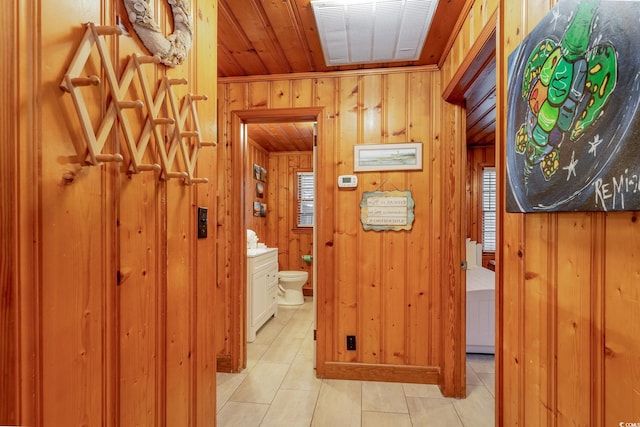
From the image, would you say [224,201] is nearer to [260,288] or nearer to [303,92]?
[303,92]

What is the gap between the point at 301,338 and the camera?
10.6 feet

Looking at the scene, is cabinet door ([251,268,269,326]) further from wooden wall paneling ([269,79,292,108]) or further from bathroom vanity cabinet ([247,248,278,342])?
wooden wall paneling ([269,79,292,108])

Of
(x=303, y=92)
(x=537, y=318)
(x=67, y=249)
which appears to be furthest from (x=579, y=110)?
(x=303, y=92)

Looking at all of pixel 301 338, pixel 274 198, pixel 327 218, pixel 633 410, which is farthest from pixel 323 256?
pixel 274 198

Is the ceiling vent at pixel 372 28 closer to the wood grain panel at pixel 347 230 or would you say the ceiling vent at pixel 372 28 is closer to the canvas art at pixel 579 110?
the wood grain panel at pixel 347 230

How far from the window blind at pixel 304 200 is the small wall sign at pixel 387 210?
2.77 metres

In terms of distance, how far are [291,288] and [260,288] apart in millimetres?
1124

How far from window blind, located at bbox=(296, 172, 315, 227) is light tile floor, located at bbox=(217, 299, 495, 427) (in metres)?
2.66

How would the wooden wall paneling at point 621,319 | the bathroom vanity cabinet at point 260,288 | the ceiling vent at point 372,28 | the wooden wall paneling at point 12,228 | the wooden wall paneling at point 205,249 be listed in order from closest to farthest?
the wooden wall paneling at point 12,228 → the wooden wall paneling at point 621,319 → the wooden wall paneling at point 205,249 → the ceiling vent at point 372,28 → the bathroom vanity cabinet at point 260,288

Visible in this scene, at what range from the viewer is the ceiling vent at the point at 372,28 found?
5.61 ft

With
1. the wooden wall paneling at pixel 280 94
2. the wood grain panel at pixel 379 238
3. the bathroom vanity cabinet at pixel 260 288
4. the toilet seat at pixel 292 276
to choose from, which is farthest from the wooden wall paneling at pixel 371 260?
the toilet seat at pixel 292 276

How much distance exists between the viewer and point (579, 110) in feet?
2.60

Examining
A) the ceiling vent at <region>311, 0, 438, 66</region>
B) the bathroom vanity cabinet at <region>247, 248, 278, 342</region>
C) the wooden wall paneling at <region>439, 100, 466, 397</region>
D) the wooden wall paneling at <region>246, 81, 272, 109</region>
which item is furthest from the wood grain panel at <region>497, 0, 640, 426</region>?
the bathroom vanity cabinet at <region>247, 248, 278, 342</region>

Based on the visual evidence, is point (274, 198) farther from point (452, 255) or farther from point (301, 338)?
point (452, 255)
